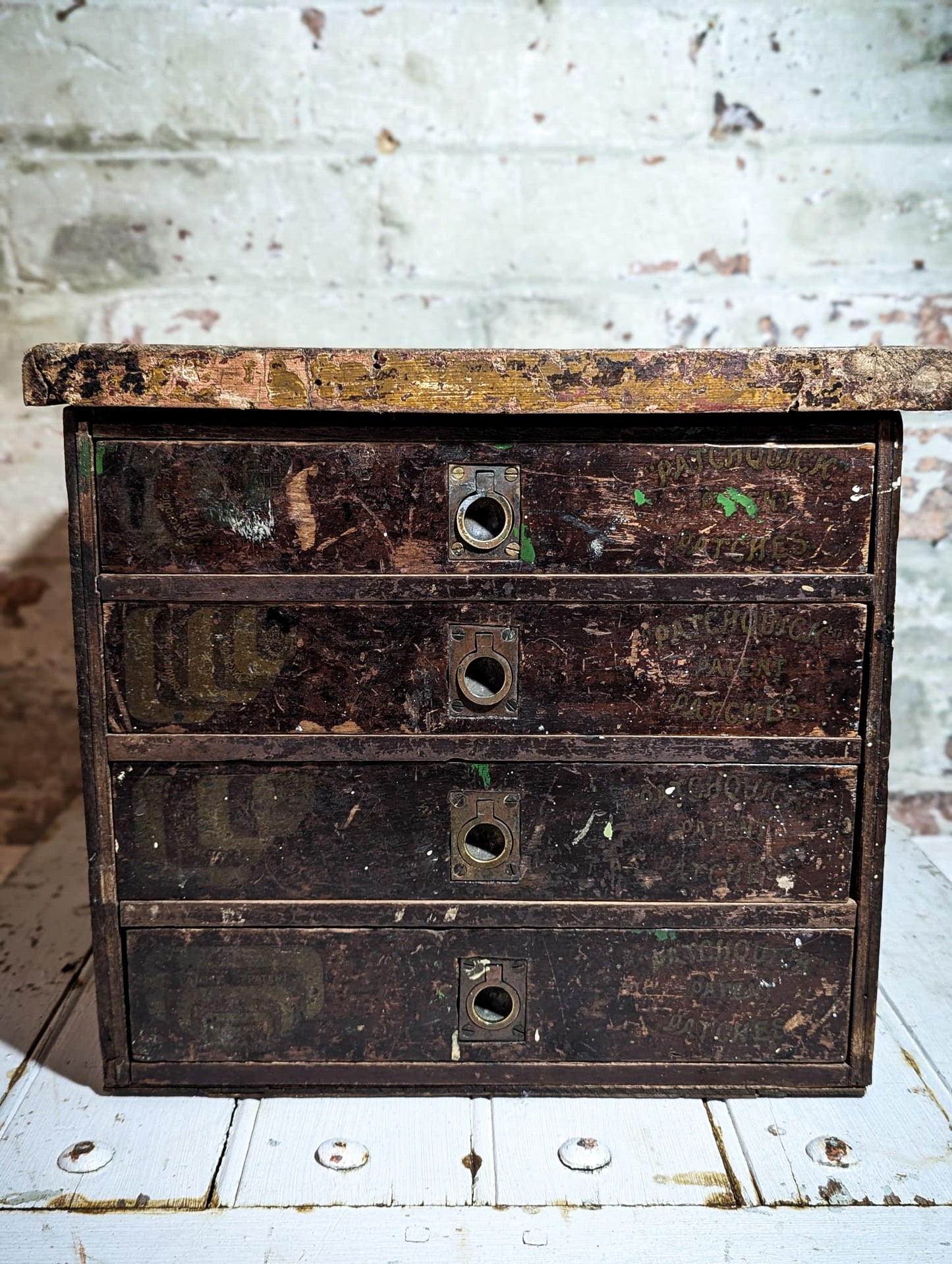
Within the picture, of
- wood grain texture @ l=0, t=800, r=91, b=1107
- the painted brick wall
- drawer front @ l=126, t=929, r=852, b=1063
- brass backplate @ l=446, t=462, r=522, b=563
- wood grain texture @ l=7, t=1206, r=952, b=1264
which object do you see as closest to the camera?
wood grain texture @ l=7, t=1206, r=952, b=1264

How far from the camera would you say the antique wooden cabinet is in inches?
42.6

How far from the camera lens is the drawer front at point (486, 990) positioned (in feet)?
3.94

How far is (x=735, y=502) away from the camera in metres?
1.10

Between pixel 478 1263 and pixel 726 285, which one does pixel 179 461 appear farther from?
pixel 726 285

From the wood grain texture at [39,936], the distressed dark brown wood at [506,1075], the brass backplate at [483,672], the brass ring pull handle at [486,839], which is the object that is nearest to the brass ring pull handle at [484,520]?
the brass backplate at [483,672]

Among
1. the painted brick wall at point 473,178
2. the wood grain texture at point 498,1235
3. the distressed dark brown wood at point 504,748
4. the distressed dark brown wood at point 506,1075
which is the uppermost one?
the painted brick wall at point 473,178

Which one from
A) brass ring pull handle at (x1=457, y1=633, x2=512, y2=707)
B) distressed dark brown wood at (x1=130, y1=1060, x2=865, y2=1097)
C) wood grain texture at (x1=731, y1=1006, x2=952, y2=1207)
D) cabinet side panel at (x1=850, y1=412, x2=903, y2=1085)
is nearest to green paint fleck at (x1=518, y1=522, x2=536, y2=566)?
brass ring pull handle at (x1=457, y1=633, x2=512, y2=707)

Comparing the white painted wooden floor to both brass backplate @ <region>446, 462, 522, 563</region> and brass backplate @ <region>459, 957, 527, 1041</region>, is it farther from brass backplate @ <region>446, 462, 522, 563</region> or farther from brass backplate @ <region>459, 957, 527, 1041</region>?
brass backplate @ <region>446, 462, 522, 563</region>

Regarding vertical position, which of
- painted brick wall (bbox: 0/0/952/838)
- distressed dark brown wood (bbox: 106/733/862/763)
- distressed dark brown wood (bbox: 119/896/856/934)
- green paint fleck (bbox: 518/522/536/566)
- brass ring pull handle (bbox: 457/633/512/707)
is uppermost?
painted brick wall (bbox: 0/0/952/838)

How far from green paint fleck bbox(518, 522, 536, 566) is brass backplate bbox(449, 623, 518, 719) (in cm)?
9

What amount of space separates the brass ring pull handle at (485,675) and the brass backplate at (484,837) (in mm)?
125

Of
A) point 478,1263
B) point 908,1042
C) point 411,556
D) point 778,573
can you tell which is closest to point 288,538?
point 411,556

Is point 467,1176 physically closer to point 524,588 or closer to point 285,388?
point 524,588

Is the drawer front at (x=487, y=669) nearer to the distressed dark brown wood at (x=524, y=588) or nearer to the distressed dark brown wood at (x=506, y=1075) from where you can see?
the distressed dark brown wood at (x=524, y=588)
